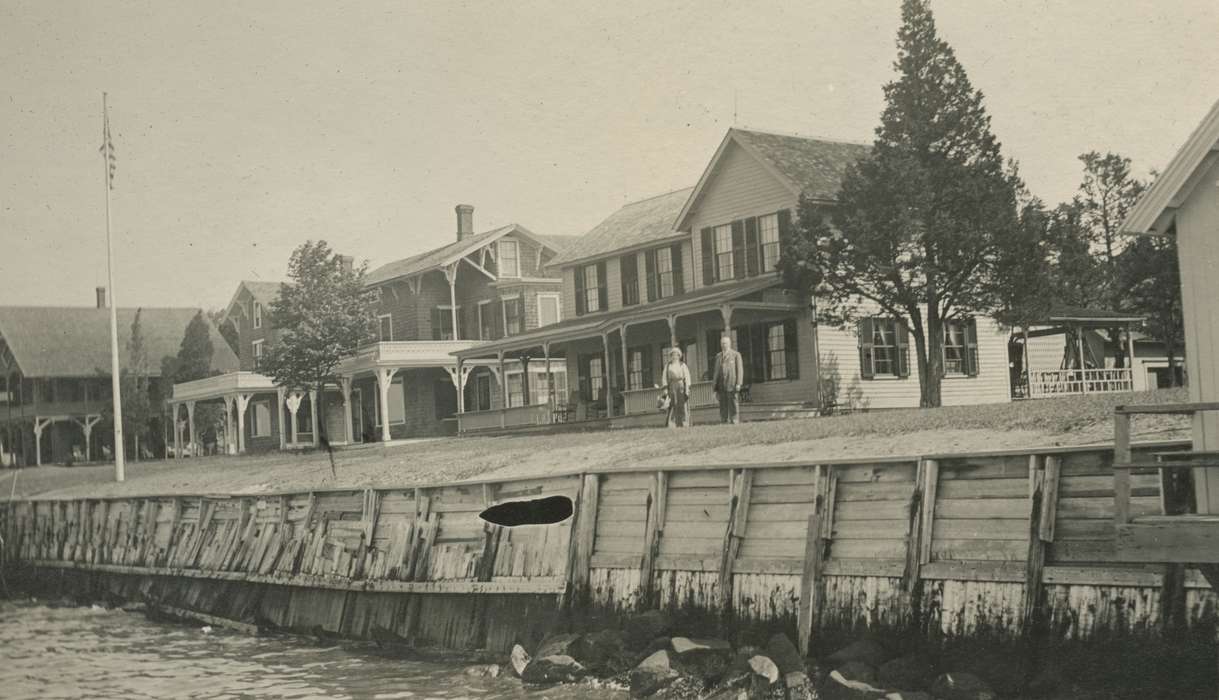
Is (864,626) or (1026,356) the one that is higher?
(1026,356)

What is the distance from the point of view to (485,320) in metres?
48.5

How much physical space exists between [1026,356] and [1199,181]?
2447 cm

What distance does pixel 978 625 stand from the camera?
10336mm

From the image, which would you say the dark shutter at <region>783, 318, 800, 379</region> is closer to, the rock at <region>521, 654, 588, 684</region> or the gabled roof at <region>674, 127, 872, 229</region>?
the gabled roof at <region>674, 127, 872, 229</region>

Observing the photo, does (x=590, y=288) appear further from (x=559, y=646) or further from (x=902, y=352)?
(x=559, y=646)

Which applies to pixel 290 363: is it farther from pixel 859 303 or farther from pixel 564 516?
pixel 564 516

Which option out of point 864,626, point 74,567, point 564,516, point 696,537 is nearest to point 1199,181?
point 864,626

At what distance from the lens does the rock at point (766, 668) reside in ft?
35.4

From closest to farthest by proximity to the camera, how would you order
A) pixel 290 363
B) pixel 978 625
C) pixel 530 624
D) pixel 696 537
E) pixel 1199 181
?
pixel 1199 181 → pixel 978 625 → pixel 696 537 → pixel 530 624 → pixel 290 363

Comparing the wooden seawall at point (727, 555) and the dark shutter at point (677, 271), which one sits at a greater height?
the dark shutter at point (677, 271)

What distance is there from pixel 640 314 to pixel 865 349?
595 centimetres

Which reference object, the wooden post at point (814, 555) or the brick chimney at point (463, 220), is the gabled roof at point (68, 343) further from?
the wooden post at point (814, 555)

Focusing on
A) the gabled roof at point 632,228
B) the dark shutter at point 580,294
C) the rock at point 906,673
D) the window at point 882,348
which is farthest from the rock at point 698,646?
the dark shutter at point 580,294

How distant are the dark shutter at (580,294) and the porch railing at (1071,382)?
14430 millimetres
